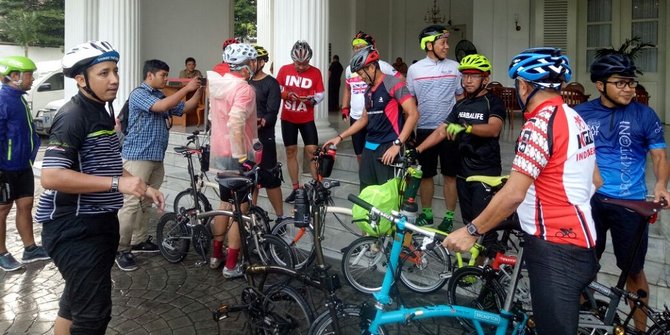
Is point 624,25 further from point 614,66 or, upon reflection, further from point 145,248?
point 145,248

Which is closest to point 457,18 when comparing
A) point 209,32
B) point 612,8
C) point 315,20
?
point 612,8

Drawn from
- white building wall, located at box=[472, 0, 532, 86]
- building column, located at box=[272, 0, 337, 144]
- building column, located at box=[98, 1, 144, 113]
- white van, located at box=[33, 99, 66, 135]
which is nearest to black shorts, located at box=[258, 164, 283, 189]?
building column, located at box=[272, 0, 337, 144]

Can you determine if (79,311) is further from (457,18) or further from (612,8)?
(457,18)

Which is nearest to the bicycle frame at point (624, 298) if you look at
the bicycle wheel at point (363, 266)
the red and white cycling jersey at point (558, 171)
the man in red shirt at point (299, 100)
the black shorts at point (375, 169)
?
the red and white cycling jersey at point (558, 171)

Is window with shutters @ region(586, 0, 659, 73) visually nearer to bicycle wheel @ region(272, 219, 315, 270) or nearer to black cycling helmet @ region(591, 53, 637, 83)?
black cycling helmet @ region(591, 53, 637, 83)

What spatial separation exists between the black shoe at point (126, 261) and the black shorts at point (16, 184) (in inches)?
45.4

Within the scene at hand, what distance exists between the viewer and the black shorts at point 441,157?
16.9 ft

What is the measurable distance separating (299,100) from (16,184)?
3160 millimetres

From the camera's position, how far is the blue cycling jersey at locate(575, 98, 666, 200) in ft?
11.5

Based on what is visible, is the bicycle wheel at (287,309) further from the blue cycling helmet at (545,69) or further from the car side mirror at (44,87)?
the car side mirror at (44,87)

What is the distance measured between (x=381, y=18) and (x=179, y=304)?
13594 mm

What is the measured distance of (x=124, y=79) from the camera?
9820 mm

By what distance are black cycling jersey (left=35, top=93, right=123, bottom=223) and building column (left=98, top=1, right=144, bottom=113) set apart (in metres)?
7.06

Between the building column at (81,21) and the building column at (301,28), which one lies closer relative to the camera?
the building column at (301,28)
